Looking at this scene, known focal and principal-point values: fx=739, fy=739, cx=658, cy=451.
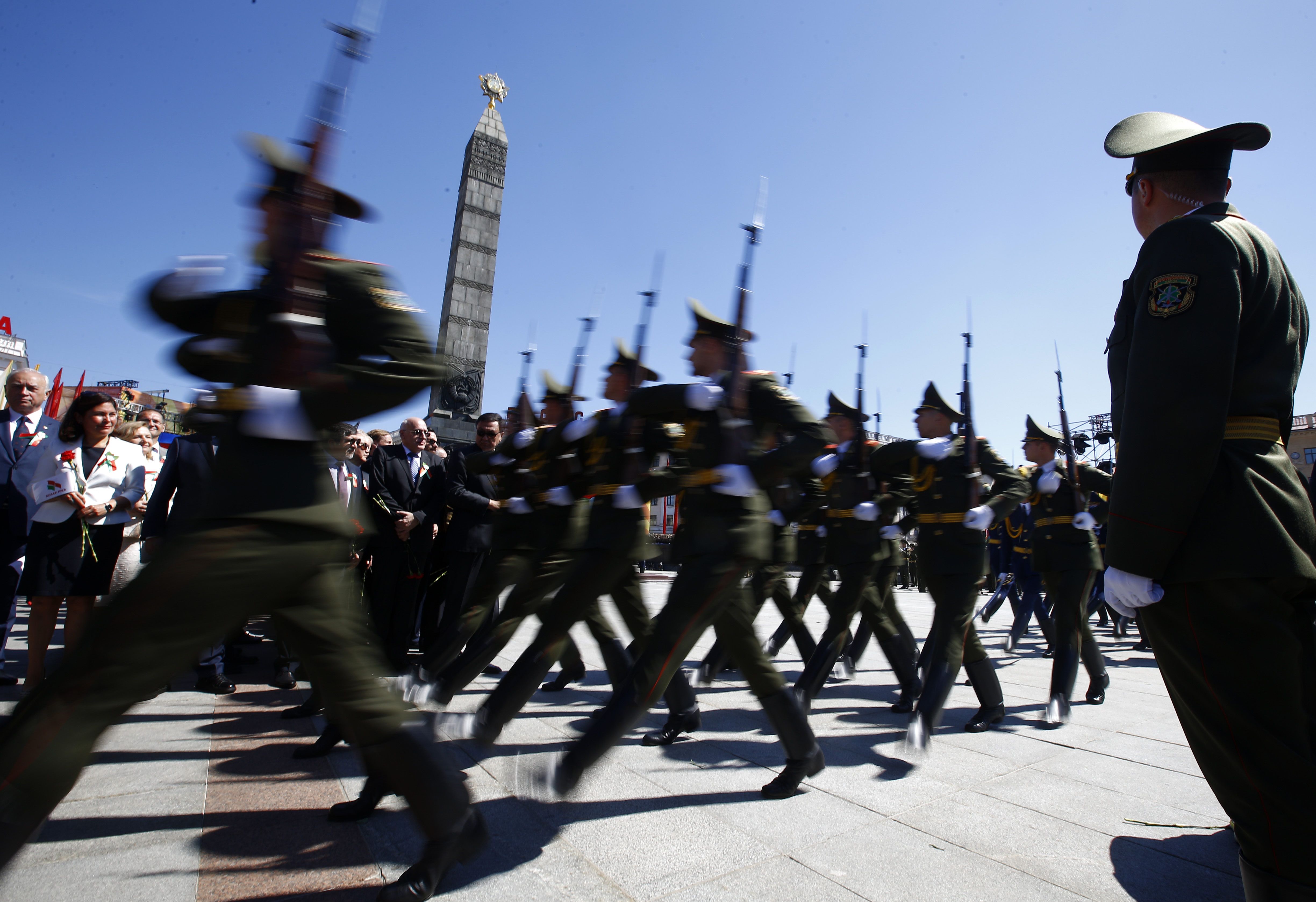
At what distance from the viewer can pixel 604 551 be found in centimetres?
340

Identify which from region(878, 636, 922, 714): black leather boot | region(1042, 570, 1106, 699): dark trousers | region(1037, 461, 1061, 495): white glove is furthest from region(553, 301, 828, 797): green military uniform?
region(1037, 461, 1061, 495): white glove

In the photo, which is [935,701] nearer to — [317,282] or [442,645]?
[442,645]

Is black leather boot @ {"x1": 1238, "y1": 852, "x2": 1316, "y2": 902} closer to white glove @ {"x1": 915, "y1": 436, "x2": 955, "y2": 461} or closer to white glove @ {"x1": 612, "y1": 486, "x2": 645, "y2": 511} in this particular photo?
white glove @ {"x1": 612, "y1": 486, "x2": 645, "y2": 511}

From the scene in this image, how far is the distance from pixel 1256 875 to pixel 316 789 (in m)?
3.01

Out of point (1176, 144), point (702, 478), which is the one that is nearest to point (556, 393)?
point (702, 478)

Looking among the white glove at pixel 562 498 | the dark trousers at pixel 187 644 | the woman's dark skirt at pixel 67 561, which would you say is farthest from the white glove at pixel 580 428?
the woman's dark skirt at pixel 67 561

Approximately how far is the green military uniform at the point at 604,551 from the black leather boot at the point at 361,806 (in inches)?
25.4

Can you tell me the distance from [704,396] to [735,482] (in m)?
0.46

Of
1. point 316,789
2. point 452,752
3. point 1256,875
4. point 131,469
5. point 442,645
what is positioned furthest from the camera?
point 131,469

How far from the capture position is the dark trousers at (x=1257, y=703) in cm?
147

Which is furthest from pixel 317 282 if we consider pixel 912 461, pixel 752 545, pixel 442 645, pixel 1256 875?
pixel 912 461

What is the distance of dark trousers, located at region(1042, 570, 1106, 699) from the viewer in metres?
4.59

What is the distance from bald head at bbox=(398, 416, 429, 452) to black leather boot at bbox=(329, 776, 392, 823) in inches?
131

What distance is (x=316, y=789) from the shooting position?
2.96 m
